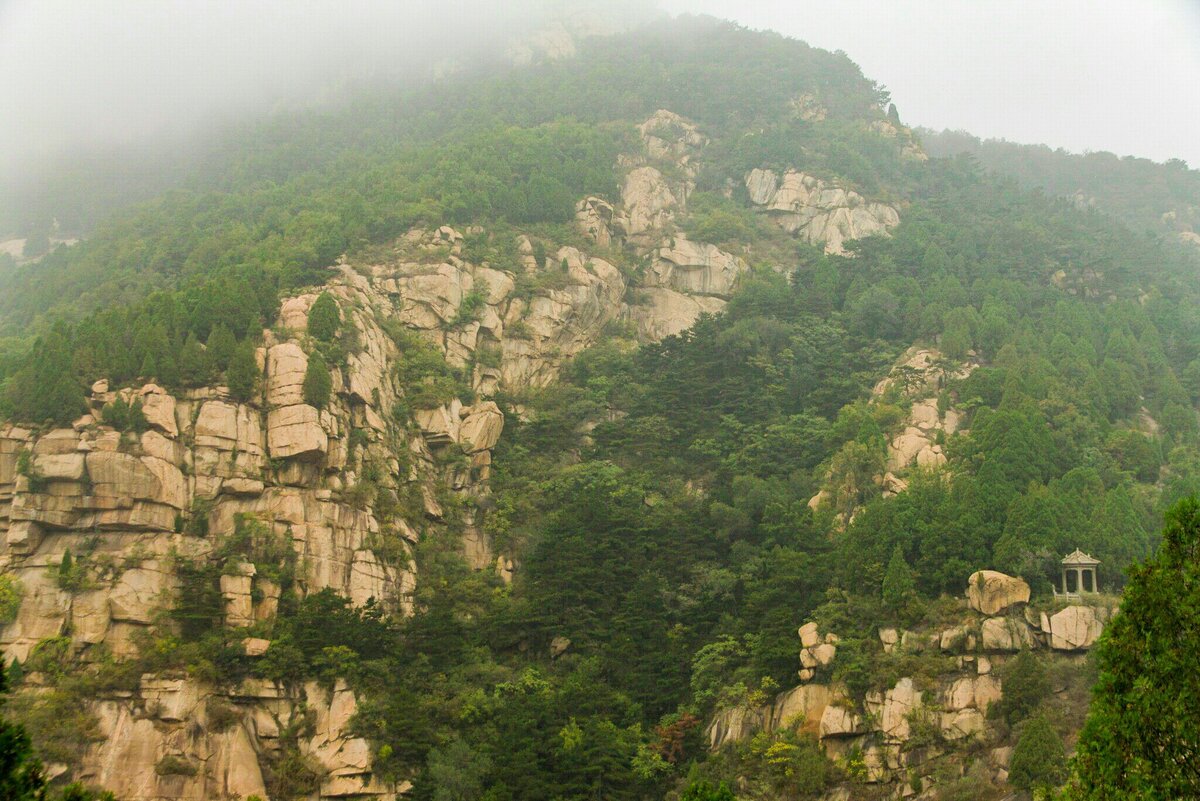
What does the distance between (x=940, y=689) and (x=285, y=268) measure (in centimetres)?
3754

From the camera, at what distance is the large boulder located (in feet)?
151

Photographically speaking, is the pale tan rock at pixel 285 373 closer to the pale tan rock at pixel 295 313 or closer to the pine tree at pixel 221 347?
the pine tree at pixel 221 347

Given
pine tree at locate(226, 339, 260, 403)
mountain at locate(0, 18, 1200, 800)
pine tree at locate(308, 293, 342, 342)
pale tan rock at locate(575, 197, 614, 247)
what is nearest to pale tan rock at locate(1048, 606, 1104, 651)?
mountain at locate(0, 18, 1200, 800)

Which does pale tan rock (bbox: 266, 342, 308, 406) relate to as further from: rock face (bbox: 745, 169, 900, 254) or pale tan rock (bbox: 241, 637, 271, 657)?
rock face (bbox: 745, 169, 900, 254)

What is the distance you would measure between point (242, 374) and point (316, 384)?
10.0 ft

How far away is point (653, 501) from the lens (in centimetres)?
6041

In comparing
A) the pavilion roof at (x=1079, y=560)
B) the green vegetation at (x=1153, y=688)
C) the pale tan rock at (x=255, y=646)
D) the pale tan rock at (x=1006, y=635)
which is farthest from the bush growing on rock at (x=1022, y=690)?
the pale tan rock at (x=255, y=646)

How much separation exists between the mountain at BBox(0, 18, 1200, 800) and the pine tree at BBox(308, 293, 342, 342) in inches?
14.5

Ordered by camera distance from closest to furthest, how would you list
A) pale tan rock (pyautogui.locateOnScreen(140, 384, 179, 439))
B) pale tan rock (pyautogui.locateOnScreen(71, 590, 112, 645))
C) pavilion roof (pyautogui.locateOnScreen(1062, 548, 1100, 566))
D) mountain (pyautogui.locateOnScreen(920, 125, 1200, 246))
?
pavilion roof (pyautogui.locateOnScreen(1062, 548, 1100, 566)) < pale tan rock (pyautogui.locateOnScreen(71, 590, 112, 645)) < pale tan rock (pyautogui.locateOnScreen(140, 384, 179, 439)) < mountain (pyautogui.locateOnScreen(920, 125, 1200, 246))

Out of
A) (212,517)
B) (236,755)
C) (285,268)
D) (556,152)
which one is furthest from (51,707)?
(556,152)

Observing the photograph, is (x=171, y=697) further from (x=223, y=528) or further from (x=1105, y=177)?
(x=1105, y=177)

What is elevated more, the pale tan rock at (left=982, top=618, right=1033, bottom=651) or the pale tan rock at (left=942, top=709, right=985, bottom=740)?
the pale tan rock at (left=982, top=618, right=1033, bottom=651)

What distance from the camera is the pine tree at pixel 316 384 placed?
5600 cm

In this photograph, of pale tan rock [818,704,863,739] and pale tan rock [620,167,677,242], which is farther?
pale tan rock [620,167,677,242]
